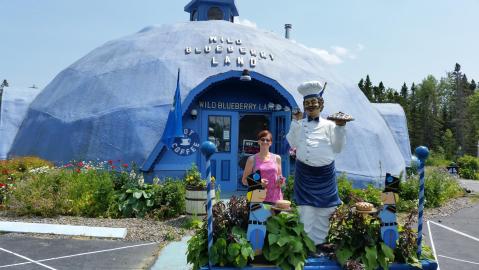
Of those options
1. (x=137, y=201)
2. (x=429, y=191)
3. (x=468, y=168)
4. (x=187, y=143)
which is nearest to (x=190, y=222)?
(x=137, y=201)

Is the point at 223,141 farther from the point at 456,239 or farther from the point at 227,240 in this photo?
the point at 227,240

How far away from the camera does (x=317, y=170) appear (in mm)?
4539

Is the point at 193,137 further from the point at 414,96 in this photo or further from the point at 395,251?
the point at 414,96

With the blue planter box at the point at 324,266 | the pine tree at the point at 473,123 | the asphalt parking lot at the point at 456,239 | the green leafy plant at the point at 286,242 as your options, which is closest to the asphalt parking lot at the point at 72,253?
the blue planter box at the point at 324,266

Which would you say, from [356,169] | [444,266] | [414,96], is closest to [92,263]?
[444,266]

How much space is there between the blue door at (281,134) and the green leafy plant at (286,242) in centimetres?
714

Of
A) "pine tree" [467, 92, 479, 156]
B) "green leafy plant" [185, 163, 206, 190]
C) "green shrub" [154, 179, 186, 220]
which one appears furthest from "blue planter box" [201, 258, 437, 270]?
"pine tree" [467, 92, 479, 156]

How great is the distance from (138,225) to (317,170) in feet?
16.5

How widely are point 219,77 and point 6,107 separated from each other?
7980mm

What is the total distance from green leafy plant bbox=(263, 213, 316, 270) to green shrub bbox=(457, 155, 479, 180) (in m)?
23.8

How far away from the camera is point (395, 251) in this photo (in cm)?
447

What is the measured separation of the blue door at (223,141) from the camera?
11930 mm

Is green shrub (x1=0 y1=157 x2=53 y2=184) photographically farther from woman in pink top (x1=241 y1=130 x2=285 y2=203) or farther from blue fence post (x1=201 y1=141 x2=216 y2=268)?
blue fence post (x1=201 y1=141 x2=216 y2=268)

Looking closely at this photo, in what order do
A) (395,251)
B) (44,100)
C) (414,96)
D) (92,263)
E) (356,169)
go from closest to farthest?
(395,251), (92,263), (356,169), (44,100), (414,96)
